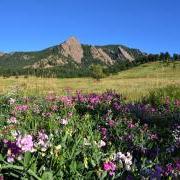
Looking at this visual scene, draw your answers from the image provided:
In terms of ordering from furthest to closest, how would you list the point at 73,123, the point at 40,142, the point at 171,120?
the point at 171,120
the point at 73,123
the point at 40,142

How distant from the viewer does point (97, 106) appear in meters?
10.3

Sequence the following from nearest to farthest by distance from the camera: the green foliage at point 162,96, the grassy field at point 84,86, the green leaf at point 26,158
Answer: the green leaf at point 26,158 < the green foliage at point 162,96 < the grassy field at point 84,86

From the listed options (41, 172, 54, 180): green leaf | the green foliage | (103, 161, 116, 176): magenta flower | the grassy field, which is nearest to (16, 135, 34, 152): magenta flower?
(41, 172, 54, 180): green leaf

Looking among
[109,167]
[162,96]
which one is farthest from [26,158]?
[162,96]

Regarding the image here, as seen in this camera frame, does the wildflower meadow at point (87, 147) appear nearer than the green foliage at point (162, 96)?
Yes

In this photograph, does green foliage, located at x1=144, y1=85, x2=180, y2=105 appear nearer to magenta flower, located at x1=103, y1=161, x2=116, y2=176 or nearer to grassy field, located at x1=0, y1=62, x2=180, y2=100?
grassy field, located at x1=0, y1=62, x2=180, y2=100

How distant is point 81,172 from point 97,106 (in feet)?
18.1

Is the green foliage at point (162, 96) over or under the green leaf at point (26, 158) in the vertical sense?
under

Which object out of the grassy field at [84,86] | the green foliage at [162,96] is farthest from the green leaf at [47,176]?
the grassy field at [84,86]

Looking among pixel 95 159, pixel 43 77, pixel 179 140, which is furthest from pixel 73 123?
pixel 43 77

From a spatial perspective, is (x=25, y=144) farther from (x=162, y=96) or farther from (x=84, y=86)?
(x=84, y=86)

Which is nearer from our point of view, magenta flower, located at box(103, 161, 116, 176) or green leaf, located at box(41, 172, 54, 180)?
green leaf, located at box(41, 172, 54, 180)

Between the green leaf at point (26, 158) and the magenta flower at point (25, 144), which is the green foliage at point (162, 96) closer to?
the green leaf at point (26, 158)

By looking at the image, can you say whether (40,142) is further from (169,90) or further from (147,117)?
(169,90)
